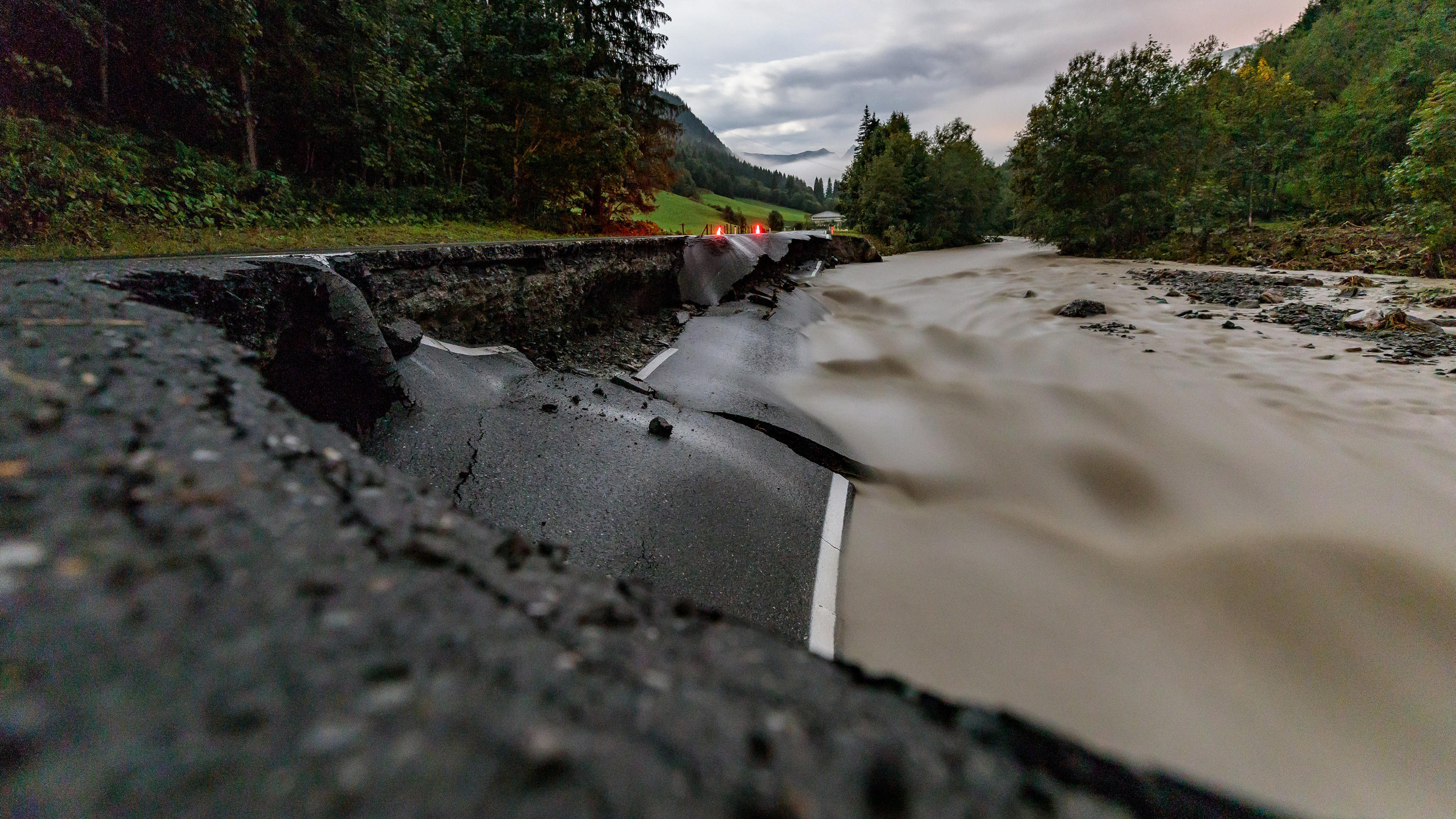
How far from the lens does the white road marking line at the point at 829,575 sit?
238 cm

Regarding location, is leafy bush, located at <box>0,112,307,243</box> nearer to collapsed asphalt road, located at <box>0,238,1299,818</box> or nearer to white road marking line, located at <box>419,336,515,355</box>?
white road marking line, located at <box>419,336,515,355</box>

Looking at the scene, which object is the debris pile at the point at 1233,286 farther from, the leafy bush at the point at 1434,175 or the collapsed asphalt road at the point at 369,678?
the collapsed asphalt road at the point at 369,678

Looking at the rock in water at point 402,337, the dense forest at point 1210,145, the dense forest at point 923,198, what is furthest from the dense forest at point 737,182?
the rock in water at point 402,337

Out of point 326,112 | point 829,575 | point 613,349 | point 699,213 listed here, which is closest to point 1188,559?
point 829,575

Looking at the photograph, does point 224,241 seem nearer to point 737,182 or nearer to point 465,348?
point 465,348

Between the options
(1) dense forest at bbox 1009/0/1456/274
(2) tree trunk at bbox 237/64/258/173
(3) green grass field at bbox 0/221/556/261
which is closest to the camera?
(3) green grass field at bbox 0/221/556/261

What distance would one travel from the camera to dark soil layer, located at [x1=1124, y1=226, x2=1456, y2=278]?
11.6m

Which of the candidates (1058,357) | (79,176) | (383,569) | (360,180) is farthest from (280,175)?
(1058,357)

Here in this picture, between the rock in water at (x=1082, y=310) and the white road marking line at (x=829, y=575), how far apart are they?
8125 millimetres

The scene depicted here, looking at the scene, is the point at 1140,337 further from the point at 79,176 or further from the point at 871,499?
the point at 79,176

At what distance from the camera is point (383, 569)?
48 centimetres

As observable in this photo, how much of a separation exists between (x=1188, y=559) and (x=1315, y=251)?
18897 mm

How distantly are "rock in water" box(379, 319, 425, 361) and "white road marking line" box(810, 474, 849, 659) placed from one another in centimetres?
264

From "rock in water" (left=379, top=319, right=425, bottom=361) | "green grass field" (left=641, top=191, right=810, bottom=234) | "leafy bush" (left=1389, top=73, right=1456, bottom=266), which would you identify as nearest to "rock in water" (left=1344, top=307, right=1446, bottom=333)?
"leafy bush" (left=1389, top=73, right=1456, bottom=266)
